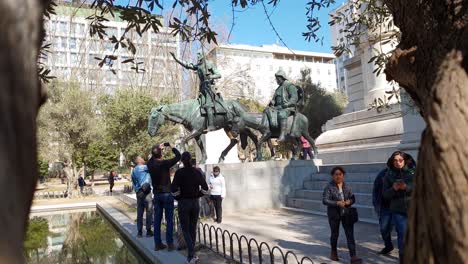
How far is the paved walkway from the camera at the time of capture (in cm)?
709

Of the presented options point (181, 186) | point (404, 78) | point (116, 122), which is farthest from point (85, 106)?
point (404, 78)

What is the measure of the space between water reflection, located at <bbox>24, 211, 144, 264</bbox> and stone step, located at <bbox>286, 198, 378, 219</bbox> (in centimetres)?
502

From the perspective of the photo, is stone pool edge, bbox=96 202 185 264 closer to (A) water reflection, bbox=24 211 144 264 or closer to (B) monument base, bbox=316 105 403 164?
(A) water reflection, bbox=24 211 144 264

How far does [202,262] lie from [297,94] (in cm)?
805

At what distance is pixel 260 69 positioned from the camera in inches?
3356

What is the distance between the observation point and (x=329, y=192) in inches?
256

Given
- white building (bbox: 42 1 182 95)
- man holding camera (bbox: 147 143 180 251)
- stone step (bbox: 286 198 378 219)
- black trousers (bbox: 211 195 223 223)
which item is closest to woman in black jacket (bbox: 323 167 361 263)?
man holding camera (bbox: 147 143 180 251)

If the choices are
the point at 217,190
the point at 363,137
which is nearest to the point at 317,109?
the point at 363,137

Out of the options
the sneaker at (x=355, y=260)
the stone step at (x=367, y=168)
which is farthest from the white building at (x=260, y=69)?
the sneaker at (x=355, y=260)

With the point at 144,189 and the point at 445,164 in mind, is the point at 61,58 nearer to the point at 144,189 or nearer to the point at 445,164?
the point at 144,189

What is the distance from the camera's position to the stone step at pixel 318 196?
10.9 meters

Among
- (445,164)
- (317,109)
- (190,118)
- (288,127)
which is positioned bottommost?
(445,164)

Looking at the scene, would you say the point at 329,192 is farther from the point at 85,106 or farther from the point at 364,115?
the point at 85,106

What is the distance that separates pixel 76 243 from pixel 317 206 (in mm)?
6689
